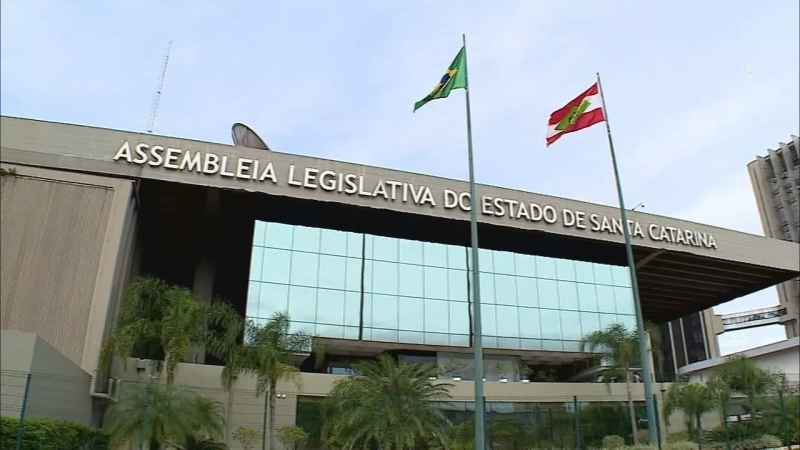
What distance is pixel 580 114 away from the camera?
22531 mm

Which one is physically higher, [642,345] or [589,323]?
[589,323]

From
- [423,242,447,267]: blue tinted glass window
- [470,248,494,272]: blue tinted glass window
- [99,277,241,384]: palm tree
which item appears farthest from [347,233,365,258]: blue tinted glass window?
[99,277,241,384]: palm tree

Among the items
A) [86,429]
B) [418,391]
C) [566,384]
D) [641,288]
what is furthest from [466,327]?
[86,429]

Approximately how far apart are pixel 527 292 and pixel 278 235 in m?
15.6

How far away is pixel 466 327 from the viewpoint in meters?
37.8

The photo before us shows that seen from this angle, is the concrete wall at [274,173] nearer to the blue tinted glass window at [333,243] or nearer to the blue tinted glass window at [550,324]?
the blue tinted glass window at [333,243]

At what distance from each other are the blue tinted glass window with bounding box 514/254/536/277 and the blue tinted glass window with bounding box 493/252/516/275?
35cm

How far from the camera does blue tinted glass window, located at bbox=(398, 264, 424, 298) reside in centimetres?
3700

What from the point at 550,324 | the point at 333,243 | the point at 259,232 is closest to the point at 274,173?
the point at 259,232

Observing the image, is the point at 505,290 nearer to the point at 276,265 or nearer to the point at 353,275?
the point at 353,275

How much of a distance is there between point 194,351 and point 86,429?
15462 millimetres

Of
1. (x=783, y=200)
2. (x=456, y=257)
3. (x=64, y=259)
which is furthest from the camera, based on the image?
(x=783, y=200)

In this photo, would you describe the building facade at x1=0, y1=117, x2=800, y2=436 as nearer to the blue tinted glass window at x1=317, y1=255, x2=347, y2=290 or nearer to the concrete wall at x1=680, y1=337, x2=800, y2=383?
the blue tinted glass window at x1=317, y1=255, x2=347, y2=290

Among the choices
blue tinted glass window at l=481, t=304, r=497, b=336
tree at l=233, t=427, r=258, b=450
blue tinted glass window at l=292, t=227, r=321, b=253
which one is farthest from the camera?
blue tinted glass window at l=481, t=304, r=497, b=336
